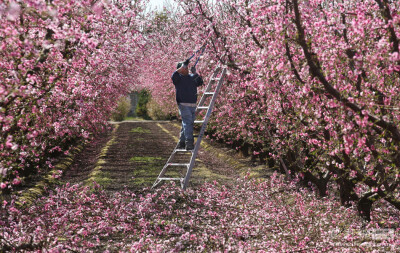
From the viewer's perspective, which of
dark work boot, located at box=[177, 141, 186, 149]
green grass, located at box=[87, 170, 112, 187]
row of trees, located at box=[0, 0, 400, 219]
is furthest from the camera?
green grass, located at box=[87, 170, 112, 187]

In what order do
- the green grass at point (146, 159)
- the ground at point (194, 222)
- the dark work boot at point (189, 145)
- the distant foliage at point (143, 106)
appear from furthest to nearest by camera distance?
the distant foliage at point (143, 106) → the green grass at point (146, 159) → the dark work boot at point (189, 145) → the ground at point (194, 222)

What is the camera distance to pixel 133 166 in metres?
17.0

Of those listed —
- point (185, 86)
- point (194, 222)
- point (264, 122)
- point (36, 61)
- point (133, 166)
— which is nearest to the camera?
point (36, 61)

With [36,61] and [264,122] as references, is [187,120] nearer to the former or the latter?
[264,122]

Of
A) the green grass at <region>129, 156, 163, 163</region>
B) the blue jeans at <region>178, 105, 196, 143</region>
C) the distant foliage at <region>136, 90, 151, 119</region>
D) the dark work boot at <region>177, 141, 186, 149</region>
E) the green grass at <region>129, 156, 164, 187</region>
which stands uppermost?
the blue jeans at <region>178, 105, 196, 143</region>

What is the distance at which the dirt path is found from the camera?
45.6 ft

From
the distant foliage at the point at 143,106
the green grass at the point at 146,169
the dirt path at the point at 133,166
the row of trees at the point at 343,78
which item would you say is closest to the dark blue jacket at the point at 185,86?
the row of trees at the point at 343,78

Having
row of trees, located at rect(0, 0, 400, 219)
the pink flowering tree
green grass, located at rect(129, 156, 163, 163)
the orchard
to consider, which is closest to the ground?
the orchard

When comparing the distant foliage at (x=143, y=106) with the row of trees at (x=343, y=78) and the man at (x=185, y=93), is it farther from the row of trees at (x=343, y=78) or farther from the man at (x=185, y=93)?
the row of trees at (x=343, y=78)

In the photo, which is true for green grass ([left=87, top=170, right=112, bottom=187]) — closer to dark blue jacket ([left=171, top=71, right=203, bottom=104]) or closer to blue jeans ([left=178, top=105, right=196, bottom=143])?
blue jeans ([left=178, top=105, right=196, bottom=143])

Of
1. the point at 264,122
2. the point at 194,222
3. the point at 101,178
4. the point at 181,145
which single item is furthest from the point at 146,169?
the point at 194,222

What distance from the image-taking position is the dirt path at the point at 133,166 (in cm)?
1391

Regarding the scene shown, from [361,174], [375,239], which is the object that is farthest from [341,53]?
[375,239]

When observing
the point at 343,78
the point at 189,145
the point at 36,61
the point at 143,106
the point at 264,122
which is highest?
the point at 36,61
